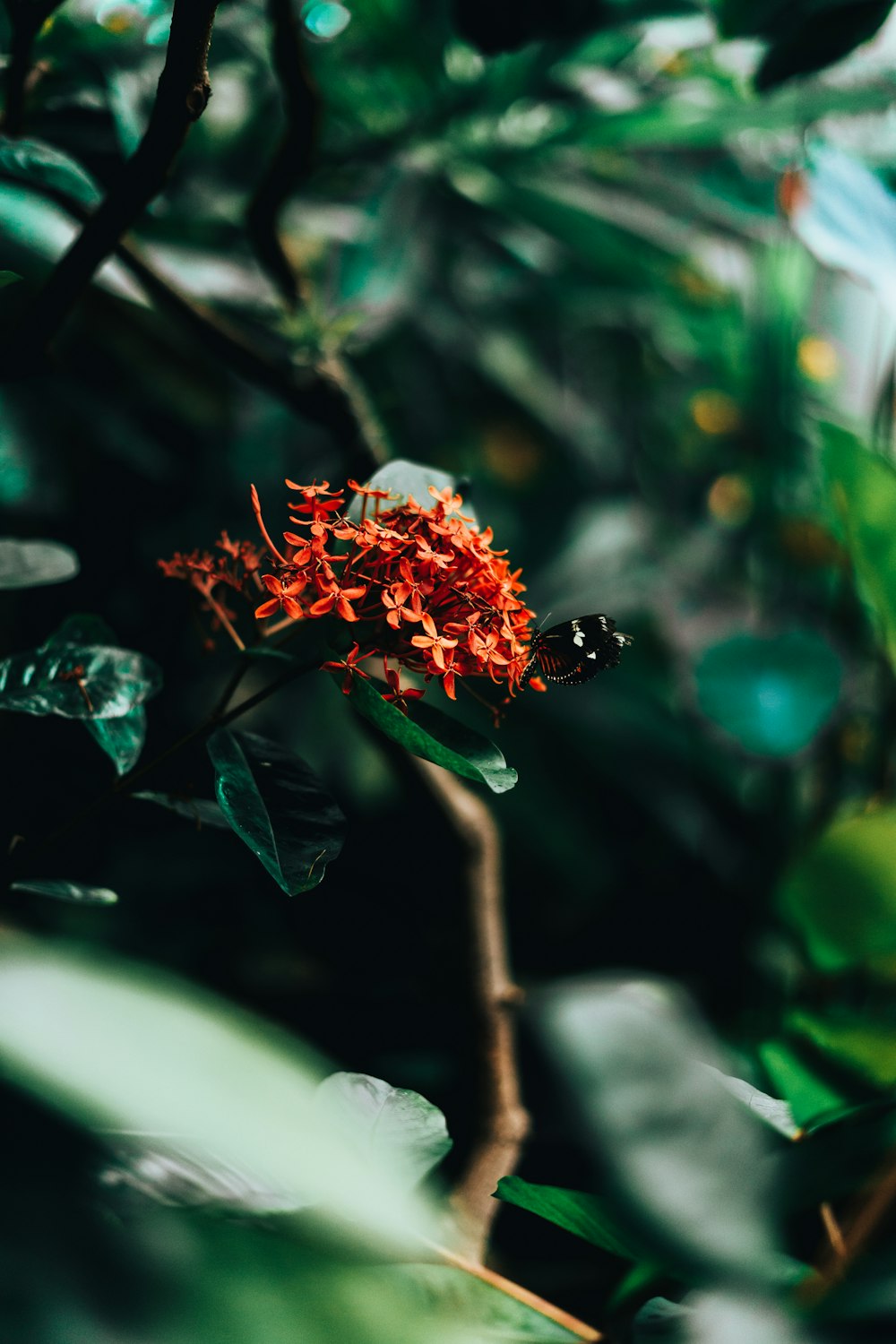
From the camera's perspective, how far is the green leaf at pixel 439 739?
0.92 feet

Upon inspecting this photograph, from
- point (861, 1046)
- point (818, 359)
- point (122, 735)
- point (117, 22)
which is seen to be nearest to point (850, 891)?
point (861, 1046)

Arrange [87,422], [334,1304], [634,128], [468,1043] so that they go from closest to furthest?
[334,1304] → [468,1043] → [87,422] → [634,128]

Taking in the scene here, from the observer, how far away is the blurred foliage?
287 mm

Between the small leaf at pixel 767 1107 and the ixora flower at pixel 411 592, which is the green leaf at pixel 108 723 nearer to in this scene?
the ixora flower at pixel 411 592

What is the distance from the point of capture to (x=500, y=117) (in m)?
0.95

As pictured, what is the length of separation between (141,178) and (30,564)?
0.16 meters

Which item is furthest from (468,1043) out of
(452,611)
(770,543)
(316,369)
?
(770,543)

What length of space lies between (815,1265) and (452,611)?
0.86ft

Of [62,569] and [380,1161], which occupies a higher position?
[62,569]

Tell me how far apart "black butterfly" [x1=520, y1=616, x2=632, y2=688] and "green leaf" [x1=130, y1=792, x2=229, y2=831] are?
0.14 m

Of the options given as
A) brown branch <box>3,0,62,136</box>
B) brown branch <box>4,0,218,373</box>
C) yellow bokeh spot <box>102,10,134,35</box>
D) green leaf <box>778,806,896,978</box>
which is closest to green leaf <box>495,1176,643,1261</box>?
green leaf <box>778,806,896,978</box>

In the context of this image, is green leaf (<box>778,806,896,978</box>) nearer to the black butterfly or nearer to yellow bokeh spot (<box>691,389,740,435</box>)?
the black butterfly

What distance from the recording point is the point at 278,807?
0.31 meters

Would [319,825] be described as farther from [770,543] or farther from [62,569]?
[770,543]
